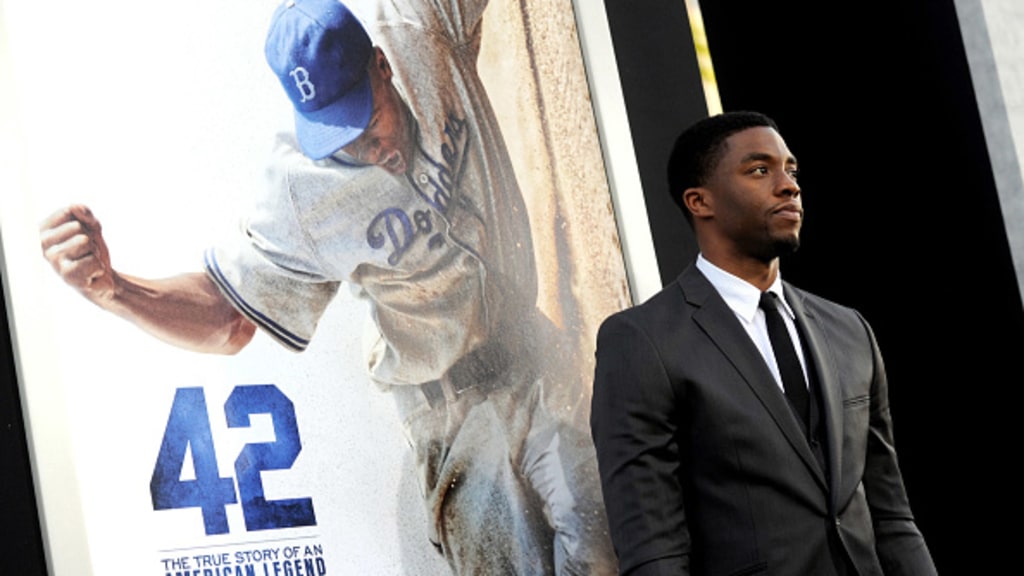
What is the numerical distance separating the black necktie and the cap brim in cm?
78

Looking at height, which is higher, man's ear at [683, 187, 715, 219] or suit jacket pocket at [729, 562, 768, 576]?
man's ear at [683, 187, 715, 219]

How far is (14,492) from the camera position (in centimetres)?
231

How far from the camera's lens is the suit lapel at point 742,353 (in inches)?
98.4

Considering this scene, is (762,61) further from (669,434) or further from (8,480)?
(8,480)

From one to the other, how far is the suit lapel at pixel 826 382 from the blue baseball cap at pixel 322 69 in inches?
32.4

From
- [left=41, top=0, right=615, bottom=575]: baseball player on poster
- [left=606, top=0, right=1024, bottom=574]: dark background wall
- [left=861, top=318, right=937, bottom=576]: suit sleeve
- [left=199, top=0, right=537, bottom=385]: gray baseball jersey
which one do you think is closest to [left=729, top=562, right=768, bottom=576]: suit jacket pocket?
[left=861, top=318, right=937, bottom=576]: suit sleeve

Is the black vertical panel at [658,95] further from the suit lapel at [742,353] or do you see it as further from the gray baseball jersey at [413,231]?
the suit lapel at [742,353]

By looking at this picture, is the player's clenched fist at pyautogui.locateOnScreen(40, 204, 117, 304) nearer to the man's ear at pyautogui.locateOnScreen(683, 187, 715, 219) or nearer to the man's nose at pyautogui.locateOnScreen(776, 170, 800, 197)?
the man's ear at pyautogui.locateOnScreen(683, 187, 715, 219)

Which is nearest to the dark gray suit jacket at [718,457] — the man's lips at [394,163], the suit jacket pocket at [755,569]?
the suit jacket pocket at [755,569]

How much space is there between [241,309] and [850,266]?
2028 mm

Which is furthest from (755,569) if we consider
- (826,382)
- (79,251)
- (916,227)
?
(916,227)

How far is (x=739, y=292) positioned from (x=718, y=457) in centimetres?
30

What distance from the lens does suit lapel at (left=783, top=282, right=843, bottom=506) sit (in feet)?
8.27

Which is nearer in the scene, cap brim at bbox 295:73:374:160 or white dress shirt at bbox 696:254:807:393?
white dress shirt at bbox 696:254:807:393
